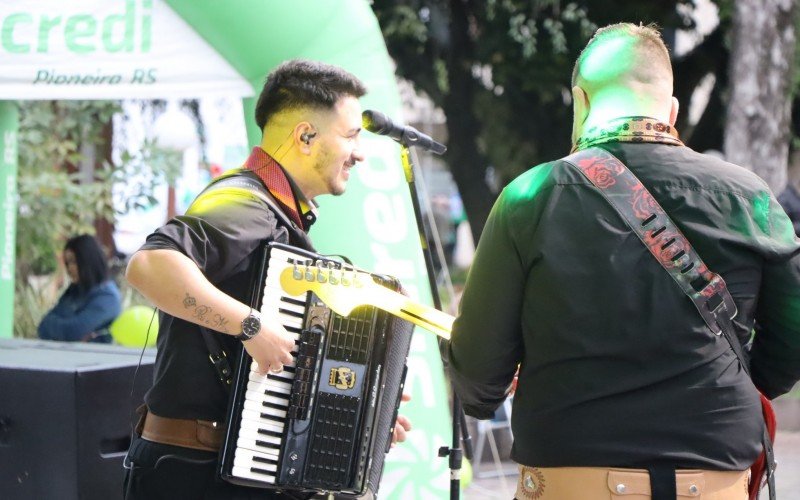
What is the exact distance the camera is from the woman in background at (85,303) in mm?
7367

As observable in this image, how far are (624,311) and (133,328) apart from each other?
5452 mm

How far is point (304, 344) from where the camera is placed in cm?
275

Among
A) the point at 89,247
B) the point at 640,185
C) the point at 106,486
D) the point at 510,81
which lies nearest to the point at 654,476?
the point at 640,185

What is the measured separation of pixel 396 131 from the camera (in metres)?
3.43

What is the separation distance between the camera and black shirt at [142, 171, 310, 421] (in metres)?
2.67

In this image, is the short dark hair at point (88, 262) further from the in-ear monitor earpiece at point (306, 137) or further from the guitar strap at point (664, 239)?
the guitar strap at point (664, 239)

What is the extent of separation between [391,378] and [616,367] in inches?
34.3

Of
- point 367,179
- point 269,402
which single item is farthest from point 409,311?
point 367,179

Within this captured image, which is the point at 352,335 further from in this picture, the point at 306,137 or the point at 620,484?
the point at 620,484

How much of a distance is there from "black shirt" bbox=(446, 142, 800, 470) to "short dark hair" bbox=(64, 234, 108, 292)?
18.3 feet

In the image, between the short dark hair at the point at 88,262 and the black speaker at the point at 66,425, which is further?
the short dark hair at the point at 88,262

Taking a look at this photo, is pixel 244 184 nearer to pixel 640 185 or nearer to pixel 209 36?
pixel 640 185

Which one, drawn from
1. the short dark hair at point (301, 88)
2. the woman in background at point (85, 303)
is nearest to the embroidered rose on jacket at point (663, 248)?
the short dark hair at point (301, 88)

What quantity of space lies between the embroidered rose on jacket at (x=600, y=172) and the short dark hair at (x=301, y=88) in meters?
1.04
